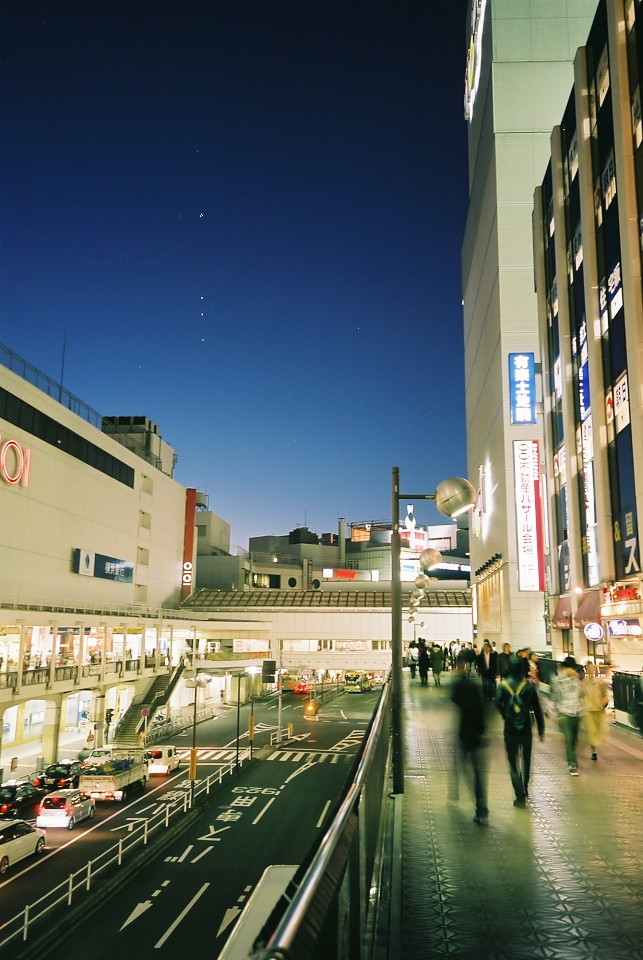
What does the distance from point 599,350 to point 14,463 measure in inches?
1376

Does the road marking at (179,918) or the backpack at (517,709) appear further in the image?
the road marking at (179,918)

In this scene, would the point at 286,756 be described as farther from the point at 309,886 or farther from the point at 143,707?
the point at 309,886

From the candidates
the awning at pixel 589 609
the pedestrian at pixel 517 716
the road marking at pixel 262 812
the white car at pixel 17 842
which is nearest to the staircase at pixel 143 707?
the road marking at pixel 262 812

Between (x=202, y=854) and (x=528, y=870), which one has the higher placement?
(x=528, y=870)

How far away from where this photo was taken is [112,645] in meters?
58.4

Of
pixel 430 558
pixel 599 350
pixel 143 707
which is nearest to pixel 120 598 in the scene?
pixel 143 707

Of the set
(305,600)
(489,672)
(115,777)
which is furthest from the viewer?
(305,600)

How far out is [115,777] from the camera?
132 feet

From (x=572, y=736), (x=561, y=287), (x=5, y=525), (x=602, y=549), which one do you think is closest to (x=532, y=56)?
(x=561, y=287)

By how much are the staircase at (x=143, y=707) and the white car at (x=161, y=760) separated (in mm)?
7177

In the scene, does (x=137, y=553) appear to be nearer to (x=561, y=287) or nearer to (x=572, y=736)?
(x=561, y=287)

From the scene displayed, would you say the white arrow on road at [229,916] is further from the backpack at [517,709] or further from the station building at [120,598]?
the station building at [120,598]

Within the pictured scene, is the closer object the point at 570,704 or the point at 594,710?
the point at 570,704

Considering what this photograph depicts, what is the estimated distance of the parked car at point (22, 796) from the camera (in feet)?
120
